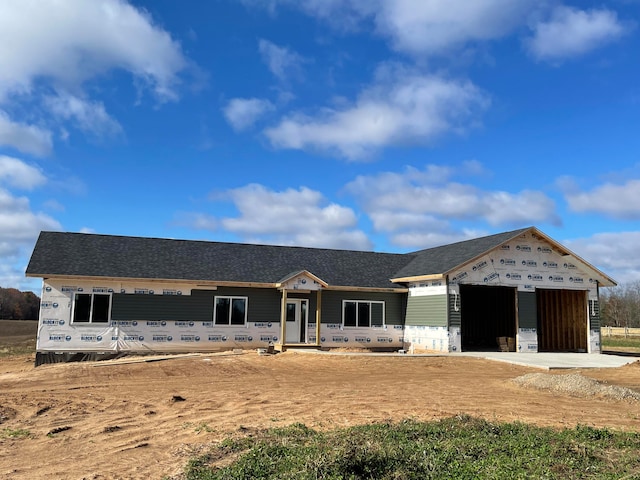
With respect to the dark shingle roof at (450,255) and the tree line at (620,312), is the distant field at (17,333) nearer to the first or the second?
the dark shingle roof at (450,255)

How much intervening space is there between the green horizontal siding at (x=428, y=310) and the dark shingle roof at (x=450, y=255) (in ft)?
3.54

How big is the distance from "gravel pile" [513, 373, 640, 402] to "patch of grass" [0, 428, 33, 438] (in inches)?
431

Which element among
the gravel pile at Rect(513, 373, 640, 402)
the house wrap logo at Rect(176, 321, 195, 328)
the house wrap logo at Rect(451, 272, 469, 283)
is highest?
the house wrap logo at Rect(451, 272, 469, 283)

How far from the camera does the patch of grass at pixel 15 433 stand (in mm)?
7844

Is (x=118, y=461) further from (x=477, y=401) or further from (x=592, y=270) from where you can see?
(x=592, y=270)

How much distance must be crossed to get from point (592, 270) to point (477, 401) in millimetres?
14861

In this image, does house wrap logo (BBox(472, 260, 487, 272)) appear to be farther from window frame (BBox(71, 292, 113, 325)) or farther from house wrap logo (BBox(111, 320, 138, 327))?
window frame (BBox(71, 292, 113, 325))

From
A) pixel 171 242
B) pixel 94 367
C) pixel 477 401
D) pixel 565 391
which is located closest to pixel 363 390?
pixel 477 401

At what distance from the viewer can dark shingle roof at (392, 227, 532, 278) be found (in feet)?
71.4

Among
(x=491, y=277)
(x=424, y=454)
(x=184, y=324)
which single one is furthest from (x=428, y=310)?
(x=424, y=454)

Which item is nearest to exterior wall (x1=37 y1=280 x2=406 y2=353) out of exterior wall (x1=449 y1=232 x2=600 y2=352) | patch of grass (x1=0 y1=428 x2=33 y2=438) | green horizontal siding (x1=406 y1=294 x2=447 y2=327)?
green horizontal siding (x1=406 y1=294 x2=447 y2=327)

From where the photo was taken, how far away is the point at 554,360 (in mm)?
19266

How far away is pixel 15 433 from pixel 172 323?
12828 mm

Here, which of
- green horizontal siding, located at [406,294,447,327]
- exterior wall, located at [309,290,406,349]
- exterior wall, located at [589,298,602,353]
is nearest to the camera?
green horizontal siding, located at [406,294,447,327]
